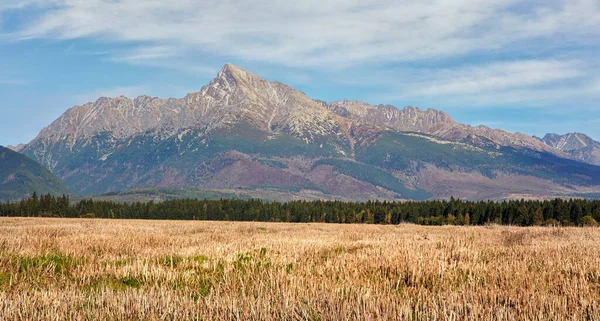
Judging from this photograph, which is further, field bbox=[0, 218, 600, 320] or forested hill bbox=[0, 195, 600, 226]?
forested hill bbox=[0, 195, 600, 226]

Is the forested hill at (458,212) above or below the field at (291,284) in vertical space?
below

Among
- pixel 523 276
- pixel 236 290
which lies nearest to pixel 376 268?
pixel 523 276

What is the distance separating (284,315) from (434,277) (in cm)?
588

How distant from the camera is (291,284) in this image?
10.8m

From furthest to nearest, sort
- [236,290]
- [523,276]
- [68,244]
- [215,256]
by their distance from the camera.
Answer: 1. [68,244]
2. [215,256]
3. [523,276]
4. [236,290]

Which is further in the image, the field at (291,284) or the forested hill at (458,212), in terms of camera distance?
the forested hill at (458,212)

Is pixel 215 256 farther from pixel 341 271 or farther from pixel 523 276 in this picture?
pixel 523 276

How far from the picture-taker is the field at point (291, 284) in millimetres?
8141

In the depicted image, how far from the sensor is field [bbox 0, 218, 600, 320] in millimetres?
8141

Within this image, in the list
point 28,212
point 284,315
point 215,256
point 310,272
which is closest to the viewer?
point 284,315

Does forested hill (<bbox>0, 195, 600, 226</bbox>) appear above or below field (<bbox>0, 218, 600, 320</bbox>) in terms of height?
below

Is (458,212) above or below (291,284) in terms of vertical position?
below

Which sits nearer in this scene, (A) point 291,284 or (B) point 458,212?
(A) point 291,284

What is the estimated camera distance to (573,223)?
139125mm
